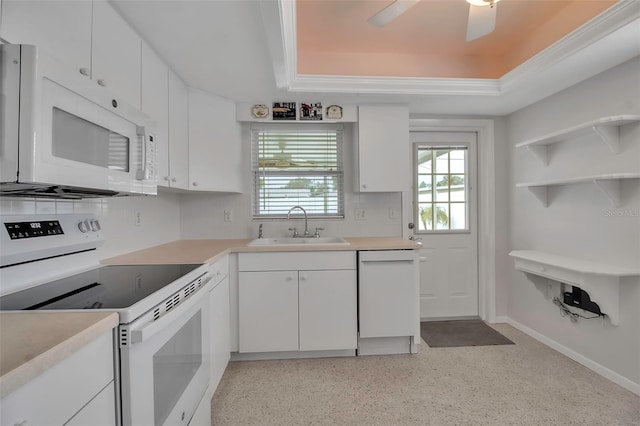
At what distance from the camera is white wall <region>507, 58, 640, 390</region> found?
1.81 metres

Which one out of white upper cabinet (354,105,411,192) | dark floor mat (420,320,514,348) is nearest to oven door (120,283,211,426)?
white upper cabinet (354,105,411,192)

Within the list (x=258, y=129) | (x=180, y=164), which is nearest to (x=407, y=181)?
(x=258, y=129)

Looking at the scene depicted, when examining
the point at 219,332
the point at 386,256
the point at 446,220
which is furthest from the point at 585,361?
the point at 219,332

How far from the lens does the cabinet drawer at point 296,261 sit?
2152mm

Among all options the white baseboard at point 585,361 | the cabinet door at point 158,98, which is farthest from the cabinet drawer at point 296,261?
the white baseboard at point 585,361

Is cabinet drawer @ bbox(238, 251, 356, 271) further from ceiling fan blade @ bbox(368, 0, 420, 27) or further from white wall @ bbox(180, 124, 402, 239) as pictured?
ceiling fan blade @ bbox(368, 0, 420, 27)

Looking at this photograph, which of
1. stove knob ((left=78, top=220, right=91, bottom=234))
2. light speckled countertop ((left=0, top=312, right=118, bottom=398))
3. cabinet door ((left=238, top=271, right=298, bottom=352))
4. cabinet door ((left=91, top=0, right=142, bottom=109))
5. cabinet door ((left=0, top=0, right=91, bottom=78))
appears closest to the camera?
light speckled countertop ((left=0, top=312, right=118, bottom=398))

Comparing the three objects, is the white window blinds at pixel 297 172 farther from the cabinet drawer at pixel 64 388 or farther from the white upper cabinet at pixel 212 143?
the cabinet drawer at pixel 64 388

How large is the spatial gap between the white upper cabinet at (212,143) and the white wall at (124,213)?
370 mm

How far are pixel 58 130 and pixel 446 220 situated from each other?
9.95 feet

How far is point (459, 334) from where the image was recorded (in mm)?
2633

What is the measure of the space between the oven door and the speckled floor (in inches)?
21.0

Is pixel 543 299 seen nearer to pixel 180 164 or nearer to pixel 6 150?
pixel 180 164

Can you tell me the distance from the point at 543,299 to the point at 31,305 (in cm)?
331
